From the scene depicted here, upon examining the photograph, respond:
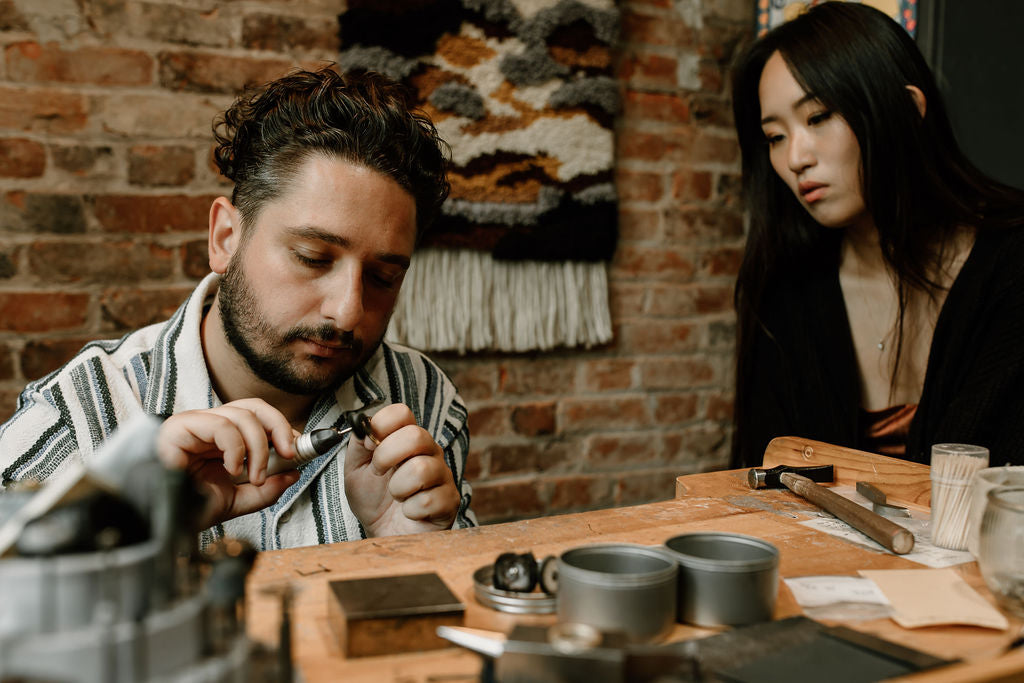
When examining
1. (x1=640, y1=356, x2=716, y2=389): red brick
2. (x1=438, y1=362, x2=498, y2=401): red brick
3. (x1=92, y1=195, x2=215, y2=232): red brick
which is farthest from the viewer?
(x1=640, y1=356, x2=716, y2=389): red brick

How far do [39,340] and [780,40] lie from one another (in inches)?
64.4

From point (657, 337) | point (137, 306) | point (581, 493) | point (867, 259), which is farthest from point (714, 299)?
point (137, 306)

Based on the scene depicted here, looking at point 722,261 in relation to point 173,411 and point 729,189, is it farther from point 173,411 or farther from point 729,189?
point 173,411

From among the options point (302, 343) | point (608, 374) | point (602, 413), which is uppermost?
point (302, 343)

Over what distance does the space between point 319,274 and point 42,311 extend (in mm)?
758

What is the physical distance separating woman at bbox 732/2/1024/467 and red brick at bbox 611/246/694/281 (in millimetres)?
235

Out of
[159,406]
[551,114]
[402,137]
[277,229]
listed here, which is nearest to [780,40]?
[551,114]

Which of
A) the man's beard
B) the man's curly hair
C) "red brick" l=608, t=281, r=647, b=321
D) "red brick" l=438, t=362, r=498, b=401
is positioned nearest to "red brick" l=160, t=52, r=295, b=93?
the man's curly hair

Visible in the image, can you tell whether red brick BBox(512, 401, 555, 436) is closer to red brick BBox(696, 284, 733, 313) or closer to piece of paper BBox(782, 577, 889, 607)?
red brick BBox(696, 284, 733, 313)

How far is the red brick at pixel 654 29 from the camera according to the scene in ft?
6.77

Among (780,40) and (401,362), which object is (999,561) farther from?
(780,40)

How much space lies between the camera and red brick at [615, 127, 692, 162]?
2.07m

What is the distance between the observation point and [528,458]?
1999mm

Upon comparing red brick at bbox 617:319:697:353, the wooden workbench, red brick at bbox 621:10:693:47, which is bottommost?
the wooden workbench
